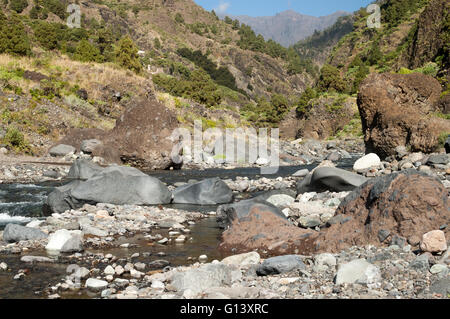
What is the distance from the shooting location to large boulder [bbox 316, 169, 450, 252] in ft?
17.5

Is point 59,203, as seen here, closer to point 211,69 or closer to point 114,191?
point 114,191

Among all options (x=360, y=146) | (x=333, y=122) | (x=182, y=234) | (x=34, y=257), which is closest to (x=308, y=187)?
(x=182, y=234)

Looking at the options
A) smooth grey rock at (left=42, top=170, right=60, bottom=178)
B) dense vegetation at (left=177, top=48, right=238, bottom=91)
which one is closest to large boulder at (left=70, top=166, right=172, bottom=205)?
smooth grey rock at (left=42, top=170, right=60, bottom=178)

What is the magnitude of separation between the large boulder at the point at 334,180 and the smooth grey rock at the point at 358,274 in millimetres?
5918

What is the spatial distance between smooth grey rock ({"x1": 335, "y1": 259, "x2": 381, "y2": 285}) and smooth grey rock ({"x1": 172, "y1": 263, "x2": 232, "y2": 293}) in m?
1.22

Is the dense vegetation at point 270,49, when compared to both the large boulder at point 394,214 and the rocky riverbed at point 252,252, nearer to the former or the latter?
the rocky riverbed at point 252,252

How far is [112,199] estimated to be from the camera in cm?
972

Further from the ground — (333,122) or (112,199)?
(333,122)

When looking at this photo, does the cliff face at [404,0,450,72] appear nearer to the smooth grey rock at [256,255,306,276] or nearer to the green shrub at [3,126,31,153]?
the green shrub at [3,126,31,153]

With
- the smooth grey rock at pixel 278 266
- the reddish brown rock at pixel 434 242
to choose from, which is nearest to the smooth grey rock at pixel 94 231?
the smooth grey rock at pixel 278 266

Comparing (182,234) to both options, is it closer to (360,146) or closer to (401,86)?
(401,86)

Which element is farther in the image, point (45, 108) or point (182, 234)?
point (45, 108)

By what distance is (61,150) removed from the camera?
18.7m

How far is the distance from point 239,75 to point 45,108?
7289 cm
